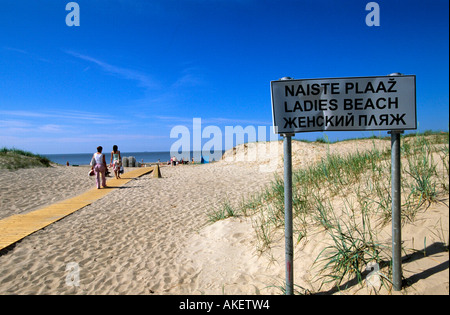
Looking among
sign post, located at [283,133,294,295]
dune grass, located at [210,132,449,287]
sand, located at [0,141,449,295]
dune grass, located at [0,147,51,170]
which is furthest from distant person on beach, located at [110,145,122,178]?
sign post, located at [283,133,294,295]

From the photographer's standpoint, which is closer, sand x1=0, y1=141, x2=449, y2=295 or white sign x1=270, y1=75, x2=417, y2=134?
white sign x1=270, y1=75, x2=417, y2=134

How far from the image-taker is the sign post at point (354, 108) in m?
2.20

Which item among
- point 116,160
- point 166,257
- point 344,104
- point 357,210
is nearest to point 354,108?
point 344,104

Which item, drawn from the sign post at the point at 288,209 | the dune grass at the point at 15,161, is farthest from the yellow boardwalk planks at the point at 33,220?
the dune grass at the point at 15,161

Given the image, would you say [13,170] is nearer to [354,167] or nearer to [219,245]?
[219,245]

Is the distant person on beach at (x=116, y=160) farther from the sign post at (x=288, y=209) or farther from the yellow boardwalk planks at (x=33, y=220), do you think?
the sign post at (x=288, y=209)

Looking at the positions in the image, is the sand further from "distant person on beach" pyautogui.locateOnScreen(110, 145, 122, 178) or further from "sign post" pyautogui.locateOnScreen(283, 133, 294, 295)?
"distant person on beach" pyautogui.locateOnScreen(110, 145, 122, 178)

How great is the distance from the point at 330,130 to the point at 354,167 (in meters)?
2.89

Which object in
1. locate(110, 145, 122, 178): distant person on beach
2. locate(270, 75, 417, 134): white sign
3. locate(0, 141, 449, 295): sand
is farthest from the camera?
→ locate(110, 145, 122, 178): distant person on beach

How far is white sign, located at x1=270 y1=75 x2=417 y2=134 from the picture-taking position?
2.20m

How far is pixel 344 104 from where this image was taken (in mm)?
2252
